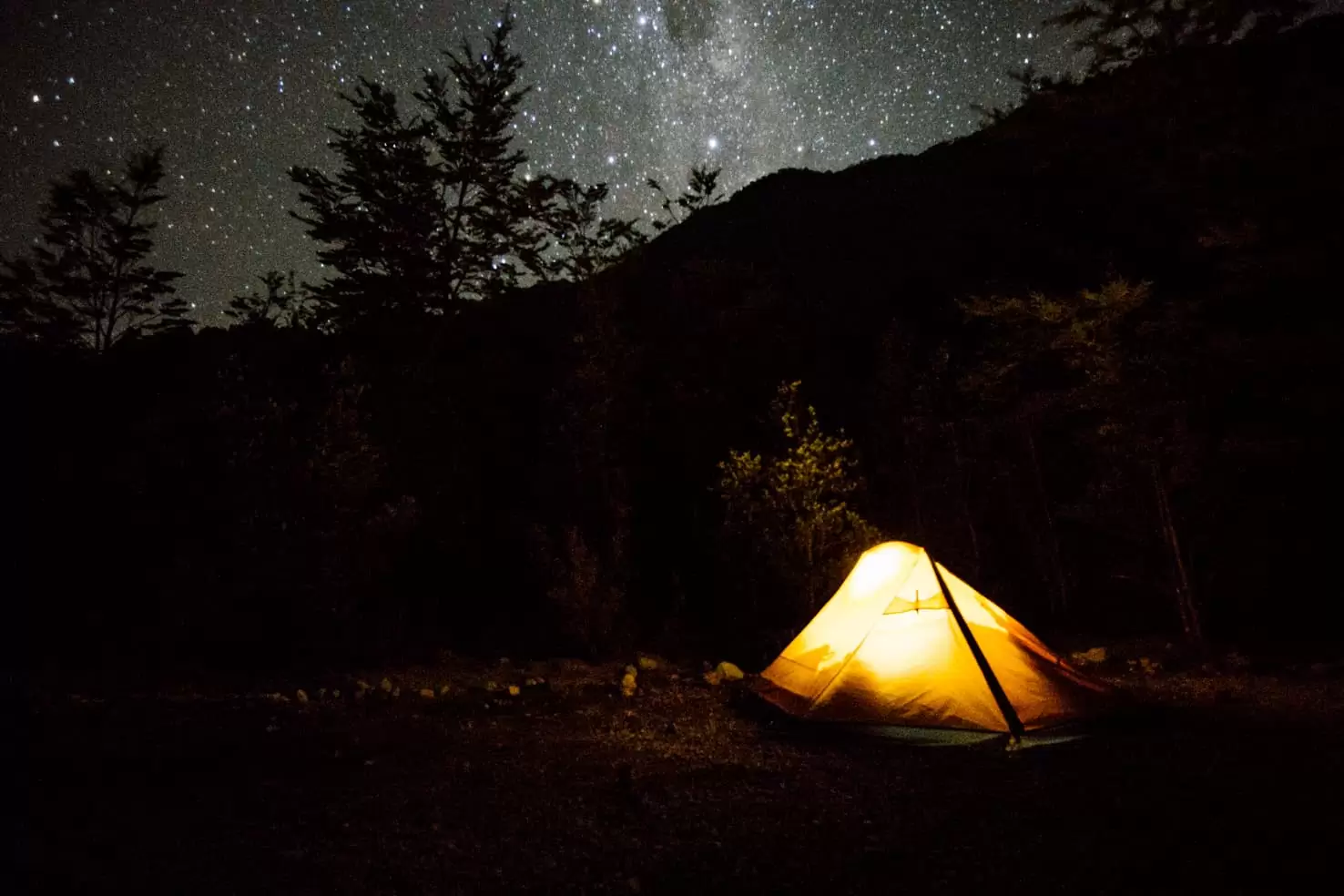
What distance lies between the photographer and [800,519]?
1252 cm

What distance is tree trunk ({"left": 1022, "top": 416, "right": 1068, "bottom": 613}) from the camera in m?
19.6

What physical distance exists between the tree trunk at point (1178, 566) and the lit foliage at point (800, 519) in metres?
4.06

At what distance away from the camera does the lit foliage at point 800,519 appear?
494 inches

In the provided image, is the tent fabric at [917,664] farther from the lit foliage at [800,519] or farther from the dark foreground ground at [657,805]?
the lit foliage at [800,519]

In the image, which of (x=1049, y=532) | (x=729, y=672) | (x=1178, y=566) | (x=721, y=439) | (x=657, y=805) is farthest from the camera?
(x=721, y=439)

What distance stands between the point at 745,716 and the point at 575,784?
9.02 ft

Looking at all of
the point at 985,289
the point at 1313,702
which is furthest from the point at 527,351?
the point at 1313,702

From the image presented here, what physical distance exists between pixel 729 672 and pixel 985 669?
4.28 metres

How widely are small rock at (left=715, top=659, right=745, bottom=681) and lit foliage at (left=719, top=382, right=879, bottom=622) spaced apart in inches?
83.3

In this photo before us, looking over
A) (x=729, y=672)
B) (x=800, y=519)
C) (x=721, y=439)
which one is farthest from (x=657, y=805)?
(x=721, y=439)

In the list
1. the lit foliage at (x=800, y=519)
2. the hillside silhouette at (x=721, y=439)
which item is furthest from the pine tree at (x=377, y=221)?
the lit foliage at (x=800, y=519)

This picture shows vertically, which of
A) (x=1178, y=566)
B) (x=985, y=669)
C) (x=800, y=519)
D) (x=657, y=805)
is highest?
(x=800, y=519)

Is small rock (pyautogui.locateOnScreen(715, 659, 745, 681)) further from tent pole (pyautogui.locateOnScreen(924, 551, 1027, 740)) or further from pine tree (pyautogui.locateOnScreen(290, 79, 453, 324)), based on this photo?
pine tree (pyautogui.locateOnScreen(290, 79, 453, 324))

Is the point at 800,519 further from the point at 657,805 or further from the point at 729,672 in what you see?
the point at 657,805
